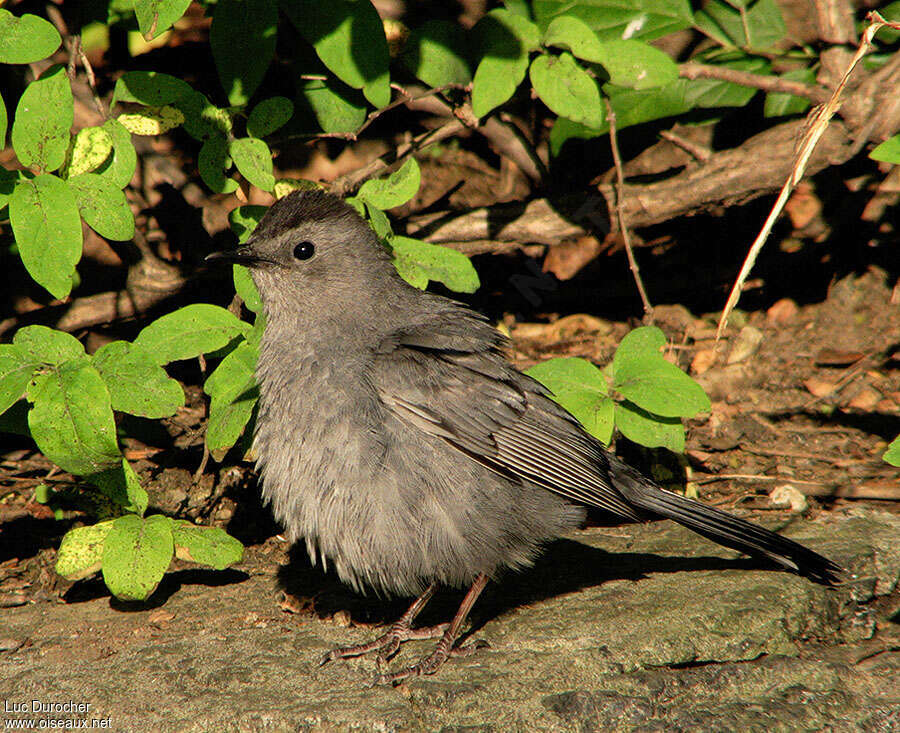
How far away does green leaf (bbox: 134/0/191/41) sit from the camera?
3352mm

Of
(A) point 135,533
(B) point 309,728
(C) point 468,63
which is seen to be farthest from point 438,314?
(B) point 309,728

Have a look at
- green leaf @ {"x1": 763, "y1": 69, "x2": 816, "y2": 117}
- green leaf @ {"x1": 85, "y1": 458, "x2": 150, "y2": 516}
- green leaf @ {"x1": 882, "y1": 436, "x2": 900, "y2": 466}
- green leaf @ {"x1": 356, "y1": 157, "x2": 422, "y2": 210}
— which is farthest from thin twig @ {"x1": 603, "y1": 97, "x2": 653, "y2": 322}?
green leaf @ {"x1": 85, "y1": 458, "x2": 150, "y2": 516}

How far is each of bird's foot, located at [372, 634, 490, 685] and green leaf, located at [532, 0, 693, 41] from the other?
347 centimetres

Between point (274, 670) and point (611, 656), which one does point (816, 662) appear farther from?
point (274, 670)

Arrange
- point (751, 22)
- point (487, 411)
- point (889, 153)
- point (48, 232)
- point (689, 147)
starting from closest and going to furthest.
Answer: point (48, 232) → point (487, 411) → point (889, 153) → point (751, 22) → point (689, 147)

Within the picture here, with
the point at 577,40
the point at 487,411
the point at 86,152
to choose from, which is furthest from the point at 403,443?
the point at 577,40

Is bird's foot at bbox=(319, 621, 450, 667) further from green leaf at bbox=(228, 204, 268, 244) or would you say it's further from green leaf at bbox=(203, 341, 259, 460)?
green leaf at bbox=(228, 204, 268, 244)

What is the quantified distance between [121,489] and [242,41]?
2093 mm

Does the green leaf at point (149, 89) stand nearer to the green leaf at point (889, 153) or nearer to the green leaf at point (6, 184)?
the green leaf at point (6, 184)

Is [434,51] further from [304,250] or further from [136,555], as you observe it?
[136,555]

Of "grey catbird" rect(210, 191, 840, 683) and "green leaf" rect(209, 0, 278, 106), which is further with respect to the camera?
"green leaf" rect(209, 0, 278, 106)

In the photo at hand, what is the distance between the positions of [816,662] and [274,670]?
2037 millimetres

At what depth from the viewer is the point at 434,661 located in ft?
11.7

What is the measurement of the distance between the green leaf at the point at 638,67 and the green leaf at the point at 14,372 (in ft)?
9.46
